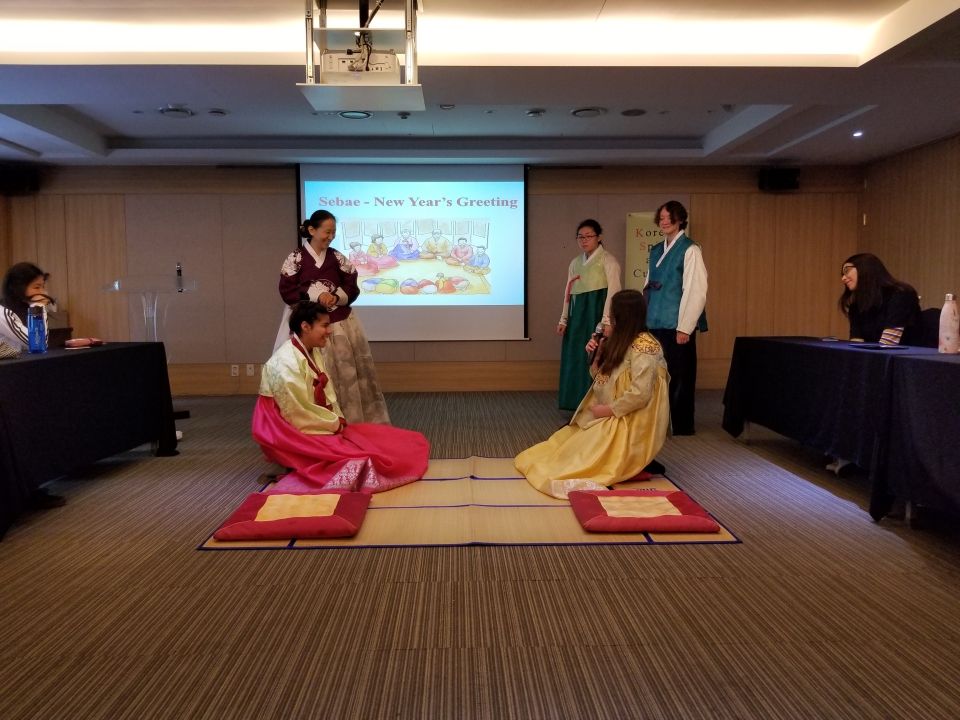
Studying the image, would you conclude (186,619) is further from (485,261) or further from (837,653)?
(485,261)

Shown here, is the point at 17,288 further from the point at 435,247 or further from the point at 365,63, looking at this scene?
the point at 435,247

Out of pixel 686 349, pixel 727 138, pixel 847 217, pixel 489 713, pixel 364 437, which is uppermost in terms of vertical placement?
pixel 727 138

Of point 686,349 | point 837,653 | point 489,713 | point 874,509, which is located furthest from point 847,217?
point 489,713

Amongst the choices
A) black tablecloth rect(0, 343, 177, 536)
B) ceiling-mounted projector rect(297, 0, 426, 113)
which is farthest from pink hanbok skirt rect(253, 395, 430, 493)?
ceiling-mounted projector rect(297, 0, 426, 113)

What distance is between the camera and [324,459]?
324 cm

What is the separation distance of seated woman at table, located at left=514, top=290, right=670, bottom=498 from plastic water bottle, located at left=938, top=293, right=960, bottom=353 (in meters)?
1.14

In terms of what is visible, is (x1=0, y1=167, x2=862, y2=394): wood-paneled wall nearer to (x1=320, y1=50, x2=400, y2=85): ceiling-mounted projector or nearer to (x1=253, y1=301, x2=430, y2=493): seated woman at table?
(x1=253, y1=301, x2=430, y2=493): seated woman at table

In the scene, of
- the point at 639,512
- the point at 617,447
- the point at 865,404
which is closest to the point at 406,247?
the point at 617,447

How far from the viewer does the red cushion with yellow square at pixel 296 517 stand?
2.61 meters

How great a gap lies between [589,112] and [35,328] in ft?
13.5

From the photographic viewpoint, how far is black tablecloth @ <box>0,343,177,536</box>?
278 centimetres

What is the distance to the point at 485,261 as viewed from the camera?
6.83 m

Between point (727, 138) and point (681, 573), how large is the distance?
4540 mm

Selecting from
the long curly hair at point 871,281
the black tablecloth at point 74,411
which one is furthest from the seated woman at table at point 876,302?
the black tablecloth at point 74,411
